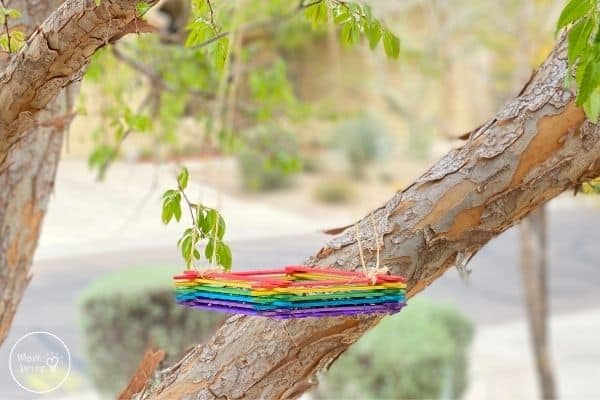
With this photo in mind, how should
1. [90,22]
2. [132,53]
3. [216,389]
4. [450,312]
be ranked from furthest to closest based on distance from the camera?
[450,312] → [132,53] → [216,389] → [90,22]

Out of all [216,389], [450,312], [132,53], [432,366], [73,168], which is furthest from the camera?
[73,168]

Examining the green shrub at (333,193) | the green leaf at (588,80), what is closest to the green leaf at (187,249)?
the green leaf at (588,80)

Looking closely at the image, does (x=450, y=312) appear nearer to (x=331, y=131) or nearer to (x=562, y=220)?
(x=562, y=220)

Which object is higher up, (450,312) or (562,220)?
(562,220)

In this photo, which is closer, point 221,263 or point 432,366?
point 221,263

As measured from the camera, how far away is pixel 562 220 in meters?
15.6

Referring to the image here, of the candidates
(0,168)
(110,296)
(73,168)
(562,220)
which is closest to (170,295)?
(110,296)

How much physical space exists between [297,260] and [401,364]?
16.2ft

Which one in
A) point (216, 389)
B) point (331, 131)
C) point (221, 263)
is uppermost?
point (331, 131)

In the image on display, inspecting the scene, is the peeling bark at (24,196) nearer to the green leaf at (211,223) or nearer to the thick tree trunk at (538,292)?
the green leaf at (211,223)

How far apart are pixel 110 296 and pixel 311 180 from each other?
1173 cm

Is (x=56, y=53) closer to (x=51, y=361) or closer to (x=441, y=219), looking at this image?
(x=441, y=219)

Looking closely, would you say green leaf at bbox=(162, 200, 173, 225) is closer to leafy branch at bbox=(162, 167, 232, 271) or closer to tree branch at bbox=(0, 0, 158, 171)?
leafy branch at bbox=(162, 167, 232, 271)

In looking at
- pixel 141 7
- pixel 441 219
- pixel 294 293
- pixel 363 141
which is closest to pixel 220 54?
pixel 141 7
